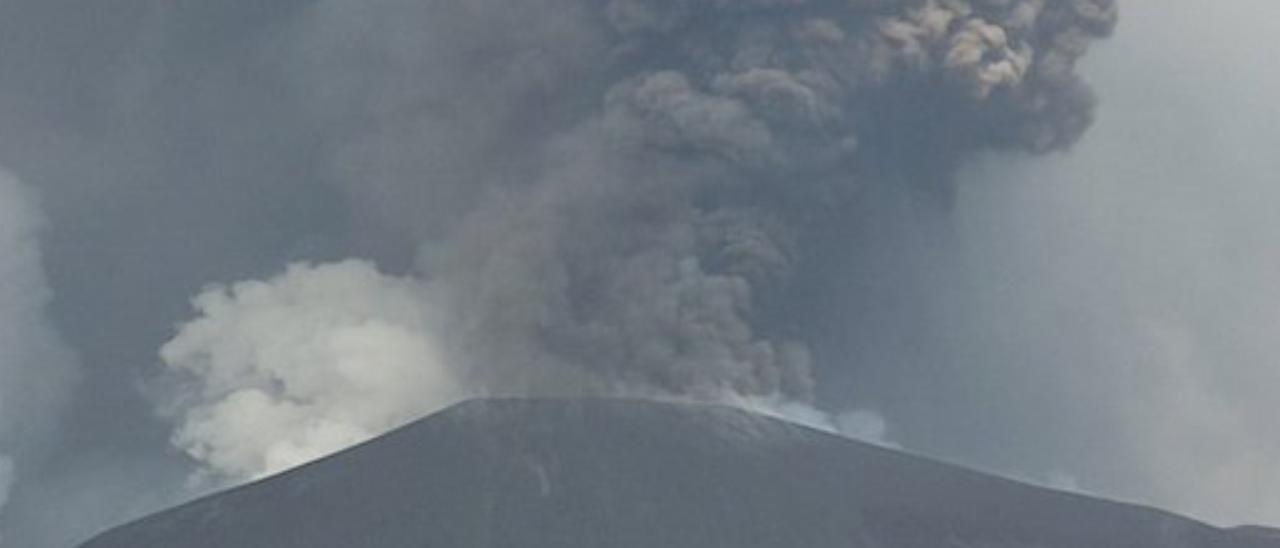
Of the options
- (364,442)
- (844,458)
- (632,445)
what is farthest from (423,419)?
(844,458)

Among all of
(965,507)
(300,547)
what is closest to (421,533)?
(300,547)

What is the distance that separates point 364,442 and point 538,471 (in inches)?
173

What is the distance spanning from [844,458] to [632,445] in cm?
382

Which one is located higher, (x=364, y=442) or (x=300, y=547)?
(x=364, y=442)

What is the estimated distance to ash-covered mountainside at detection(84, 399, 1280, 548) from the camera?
4797 centimetres

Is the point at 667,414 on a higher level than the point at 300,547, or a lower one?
higher

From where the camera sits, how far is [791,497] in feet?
163

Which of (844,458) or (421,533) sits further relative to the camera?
(844,458)

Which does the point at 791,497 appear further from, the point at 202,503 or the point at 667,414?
the point at 202,503

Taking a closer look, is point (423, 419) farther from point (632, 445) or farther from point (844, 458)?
point (844, 458)

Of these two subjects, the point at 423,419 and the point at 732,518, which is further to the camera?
the point at 423,419

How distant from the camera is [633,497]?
4906 centimetres

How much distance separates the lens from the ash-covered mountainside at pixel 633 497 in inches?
1889

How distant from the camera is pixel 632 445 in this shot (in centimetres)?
5059
